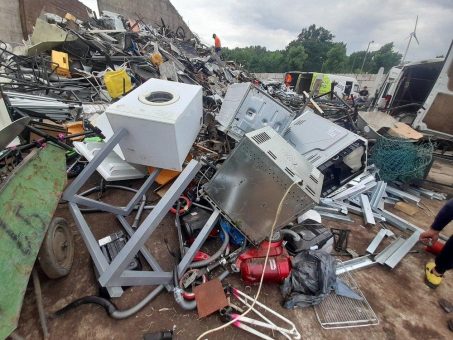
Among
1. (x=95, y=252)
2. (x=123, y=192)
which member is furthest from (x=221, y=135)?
(x=95, y=252)

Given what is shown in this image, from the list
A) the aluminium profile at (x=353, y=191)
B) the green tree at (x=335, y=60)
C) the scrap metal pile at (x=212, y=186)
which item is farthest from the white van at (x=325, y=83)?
the green tree at (x=335, y=60)

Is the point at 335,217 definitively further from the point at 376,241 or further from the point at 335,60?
the point at 335,60

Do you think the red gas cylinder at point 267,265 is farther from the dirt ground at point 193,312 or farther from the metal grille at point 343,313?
the metal grille at point 343,313

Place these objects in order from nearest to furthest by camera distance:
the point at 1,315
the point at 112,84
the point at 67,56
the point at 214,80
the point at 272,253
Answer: the point at 1,315 < the point at 272,253 < the point at 112,84 < the point at 67,56 < the point at 214,80

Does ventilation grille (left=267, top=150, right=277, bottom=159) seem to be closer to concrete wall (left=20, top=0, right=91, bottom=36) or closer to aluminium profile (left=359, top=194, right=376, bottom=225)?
aluminium profile (left=359, top=194, right=376, bottom=225)

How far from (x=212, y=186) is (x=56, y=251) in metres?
1.62

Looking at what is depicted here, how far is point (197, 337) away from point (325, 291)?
1.25 metres

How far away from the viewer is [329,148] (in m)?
3.18

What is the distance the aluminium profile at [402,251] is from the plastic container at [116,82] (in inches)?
213

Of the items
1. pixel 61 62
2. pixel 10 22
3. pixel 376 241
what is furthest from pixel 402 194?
pixel 10 22

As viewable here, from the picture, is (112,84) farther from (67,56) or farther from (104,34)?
(104,34)

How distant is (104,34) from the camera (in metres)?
7.47

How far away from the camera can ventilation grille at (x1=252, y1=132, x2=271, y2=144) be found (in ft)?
7.02

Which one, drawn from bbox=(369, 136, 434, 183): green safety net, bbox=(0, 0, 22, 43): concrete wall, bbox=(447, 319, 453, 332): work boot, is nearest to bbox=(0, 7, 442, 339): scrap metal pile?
bbox=(369, 136, 434, 183): green safety net
